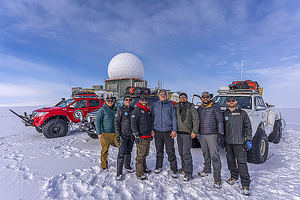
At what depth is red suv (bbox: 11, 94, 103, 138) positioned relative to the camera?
23.9 feet

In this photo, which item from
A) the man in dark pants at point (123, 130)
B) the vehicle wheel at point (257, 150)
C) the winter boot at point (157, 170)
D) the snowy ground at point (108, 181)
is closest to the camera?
the snowy ground at point (108, 181)

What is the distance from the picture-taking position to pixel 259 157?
425 cm

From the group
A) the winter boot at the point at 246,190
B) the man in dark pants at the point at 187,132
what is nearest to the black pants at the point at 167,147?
the man in dark pants at the point at 187,132

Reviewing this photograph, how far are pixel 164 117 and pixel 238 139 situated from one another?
160 cm

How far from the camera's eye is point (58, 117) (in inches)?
304

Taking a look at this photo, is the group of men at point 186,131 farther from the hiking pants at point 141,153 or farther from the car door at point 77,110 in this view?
the car door at point 77,110

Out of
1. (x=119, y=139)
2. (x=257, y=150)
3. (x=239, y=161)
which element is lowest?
(x=257, y=150)

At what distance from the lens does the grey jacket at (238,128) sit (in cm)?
314

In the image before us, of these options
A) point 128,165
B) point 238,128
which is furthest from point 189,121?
point 128,165

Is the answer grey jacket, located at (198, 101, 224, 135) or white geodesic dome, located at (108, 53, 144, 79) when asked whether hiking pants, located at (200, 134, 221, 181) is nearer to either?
grey jacket, located at (198, 101, 224, 135)

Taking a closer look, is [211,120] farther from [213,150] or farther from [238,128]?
[213,150]

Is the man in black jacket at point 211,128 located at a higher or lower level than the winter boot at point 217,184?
higher

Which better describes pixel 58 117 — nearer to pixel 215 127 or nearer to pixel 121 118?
pixel 121 118

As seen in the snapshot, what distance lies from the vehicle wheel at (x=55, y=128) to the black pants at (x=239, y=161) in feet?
24.6
